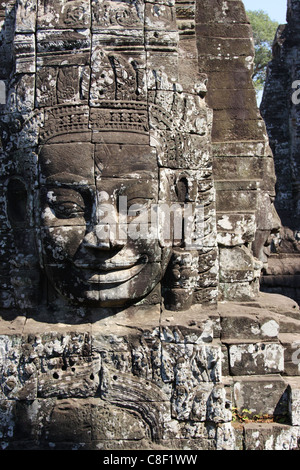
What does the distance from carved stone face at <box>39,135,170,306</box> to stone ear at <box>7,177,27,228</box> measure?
31 cm

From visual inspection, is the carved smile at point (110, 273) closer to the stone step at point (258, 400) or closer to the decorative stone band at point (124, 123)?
the decorative stone band at point (124, 123)

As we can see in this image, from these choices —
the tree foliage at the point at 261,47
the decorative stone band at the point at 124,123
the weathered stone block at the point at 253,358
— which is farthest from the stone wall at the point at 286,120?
the tree foliage at the point at 261,47

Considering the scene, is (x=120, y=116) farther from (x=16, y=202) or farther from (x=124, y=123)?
(x=16, y=202)

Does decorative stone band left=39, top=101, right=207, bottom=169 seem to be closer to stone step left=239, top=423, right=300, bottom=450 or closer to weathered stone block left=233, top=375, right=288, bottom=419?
weathered stone block left=233, top=375, right=288, bottom=419

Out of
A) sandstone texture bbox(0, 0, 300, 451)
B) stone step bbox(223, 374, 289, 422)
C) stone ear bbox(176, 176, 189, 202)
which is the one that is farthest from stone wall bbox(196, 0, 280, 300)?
stone step bbox(223, 374, 289, 422)

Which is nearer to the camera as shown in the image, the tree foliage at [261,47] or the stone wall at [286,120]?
the stone wall at [286,120]

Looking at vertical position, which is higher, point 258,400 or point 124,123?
point 124,123

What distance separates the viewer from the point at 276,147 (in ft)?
42.0

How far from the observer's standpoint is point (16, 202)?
4.84m

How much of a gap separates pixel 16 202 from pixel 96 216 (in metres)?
0.90

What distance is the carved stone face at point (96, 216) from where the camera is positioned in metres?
4.42

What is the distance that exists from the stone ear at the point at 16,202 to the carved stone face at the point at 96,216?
1.01ft

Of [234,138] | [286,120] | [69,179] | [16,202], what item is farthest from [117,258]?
[286,120]

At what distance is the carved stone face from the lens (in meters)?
4.42
